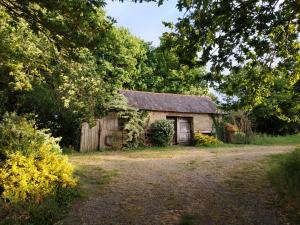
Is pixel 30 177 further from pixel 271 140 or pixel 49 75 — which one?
pixel 271 140

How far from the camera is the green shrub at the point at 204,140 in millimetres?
24266

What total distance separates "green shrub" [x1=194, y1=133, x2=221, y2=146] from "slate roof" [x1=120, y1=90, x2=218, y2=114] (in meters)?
2.14

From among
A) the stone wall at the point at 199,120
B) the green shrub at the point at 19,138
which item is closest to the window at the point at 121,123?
the stone wall at the point at 199,120

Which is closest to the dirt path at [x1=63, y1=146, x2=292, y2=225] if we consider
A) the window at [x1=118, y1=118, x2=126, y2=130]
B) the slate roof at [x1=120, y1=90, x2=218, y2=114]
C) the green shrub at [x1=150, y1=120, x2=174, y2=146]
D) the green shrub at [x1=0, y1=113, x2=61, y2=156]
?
the green shrub at [x1=0, y1=113, x2=61, y2=156]

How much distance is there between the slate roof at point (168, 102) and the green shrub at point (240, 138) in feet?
8.32

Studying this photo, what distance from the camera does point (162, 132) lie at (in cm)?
2322

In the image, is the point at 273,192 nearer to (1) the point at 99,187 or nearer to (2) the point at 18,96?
(1) the point at 99,187

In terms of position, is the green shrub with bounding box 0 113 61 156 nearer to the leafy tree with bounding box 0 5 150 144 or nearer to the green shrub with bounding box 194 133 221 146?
the leafy tree with bounding box 0 5 150 144

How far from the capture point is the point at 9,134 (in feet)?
30.2

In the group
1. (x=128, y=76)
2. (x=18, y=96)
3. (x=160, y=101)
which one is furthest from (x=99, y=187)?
(x=128, y=76)

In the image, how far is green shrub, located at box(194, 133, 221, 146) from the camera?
24.3m

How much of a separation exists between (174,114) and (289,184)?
16980 millimetres

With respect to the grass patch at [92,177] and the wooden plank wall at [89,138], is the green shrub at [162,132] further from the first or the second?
the grass patch at [92,177]

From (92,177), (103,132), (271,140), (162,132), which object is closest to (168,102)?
(162,132)
